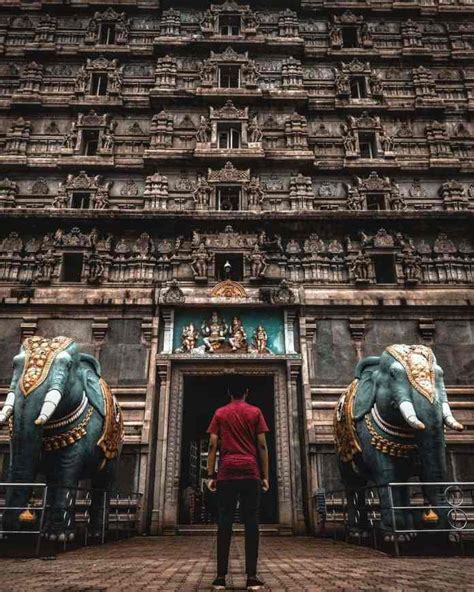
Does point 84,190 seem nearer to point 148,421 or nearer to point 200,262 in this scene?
point 200,262

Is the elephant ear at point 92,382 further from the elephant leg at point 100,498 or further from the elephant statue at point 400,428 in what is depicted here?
the elephant statue at point 400,428

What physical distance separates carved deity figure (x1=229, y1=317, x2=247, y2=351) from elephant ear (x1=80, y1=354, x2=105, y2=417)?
4.60 m

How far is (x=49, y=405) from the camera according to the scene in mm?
7441

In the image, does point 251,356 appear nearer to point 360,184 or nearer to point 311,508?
point 311,508

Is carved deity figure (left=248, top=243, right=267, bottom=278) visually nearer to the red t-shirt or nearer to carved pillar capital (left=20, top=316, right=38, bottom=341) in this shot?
carved pillar capital (left=20, top=316, right=38, bottom=341)

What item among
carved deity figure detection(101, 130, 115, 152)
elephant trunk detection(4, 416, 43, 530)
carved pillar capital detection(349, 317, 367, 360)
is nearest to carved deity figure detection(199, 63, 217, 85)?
carved deity figure detection(101, 130, 115, 152)

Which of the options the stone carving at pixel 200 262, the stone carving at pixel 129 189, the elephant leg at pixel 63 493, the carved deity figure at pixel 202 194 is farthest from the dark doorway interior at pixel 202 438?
the stone carving at pixel 129 189

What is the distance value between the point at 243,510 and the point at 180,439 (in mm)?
7698

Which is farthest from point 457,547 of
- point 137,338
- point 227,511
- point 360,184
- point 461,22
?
point 461,22

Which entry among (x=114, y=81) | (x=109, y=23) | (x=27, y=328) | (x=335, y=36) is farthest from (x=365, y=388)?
(x=109, y=23)

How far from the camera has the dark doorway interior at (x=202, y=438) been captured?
1387cm

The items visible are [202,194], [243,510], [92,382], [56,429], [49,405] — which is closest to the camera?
[243,510]

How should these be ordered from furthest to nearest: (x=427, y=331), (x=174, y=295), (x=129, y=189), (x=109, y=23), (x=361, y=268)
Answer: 1. (x=109, y=23)
2. (x=129, y=189)
3. (x=361, y=268)
4. (x=174, y=295)
5. (x=427, y=331)

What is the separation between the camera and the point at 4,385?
1250 cm
